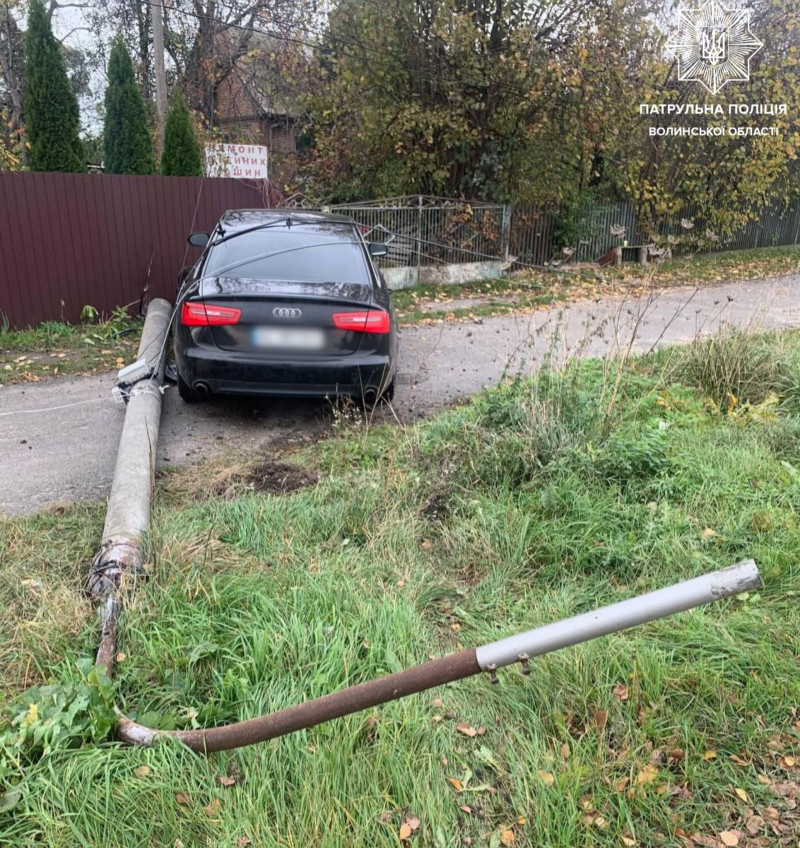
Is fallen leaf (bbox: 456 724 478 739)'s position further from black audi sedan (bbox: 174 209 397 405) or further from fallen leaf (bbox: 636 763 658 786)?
black audi sedan (bbox: 174 209 397 405)

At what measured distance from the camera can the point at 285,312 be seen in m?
5.26

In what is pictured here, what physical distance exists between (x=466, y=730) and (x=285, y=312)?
3.50 m

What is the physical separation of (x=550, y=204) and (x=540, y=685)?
14.6 meters

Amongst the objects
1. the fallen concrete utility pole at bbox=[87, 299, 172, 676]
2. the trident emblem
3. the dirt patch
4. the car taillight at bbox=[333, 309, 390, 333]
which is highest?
the trident emblem

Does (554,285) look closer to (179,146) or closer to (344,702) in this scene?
(179,146)

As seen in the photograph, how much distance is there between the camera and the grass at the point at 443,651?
2232mm

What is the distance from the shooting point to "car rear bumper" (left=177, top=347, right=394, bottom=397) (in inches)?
209

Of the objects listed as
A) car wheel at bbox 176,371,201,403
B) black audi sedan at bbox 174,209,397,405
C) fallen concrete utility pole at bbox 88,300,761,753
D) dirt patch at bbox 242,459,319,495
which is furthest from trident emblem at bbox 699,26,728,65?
fallen concrete utility pole at bbox 88,300,761,753

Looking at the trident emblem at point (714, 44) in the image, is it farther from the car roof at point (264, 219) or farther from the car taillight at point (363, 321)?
the car taillight at point (363, 321)

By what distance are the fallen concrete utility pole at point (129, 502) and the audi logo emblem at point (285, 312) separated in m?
1.19

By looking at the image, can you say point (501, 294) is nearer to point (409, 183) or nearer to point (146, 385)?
point (409, 183)

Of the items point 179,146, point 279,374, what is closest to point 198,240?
point 279,374

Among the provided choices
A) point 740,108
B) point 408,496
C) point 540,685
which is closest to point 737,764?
point 540,685

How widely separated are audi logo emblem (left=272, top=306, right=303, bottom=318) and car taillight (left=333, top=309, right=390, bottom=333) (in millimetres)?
284
